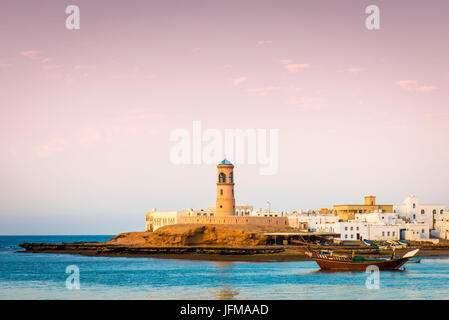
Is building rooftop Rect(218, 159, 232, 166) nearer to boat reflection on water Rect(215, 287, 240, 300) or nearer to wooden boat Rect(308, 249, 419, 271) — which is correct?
Answer: wooden boat Rect(308, 249, 419, 271)

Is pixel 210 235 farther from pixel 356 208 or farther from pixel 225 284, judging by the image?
pixel 225 284

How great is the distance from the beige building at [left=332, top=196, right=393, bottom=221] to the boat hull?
40063 mm

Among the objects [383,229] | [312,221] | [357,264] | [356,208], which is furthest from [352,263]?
[356,208]

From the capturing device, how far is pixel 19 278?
56.6m

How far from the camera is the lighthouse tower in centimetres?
9281

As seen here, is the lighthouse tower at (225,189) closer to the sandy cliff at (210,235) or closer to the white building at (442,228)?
the sandy cliff at (210,235)

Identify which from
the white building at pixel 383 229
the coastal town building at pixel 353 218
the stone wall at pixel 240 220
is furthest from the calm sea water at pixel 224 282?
the stone wall at pixel 240 220

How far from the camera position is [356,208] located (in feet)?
340

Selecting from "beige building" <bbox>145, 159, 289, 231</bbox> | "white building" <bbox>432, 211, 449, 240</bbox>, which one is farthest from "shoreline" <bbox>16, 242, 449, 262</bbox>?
"white building" <bbox>432, 211, 449, 240</bbox>

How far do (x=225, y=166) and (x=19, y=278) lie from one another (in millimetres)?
42097

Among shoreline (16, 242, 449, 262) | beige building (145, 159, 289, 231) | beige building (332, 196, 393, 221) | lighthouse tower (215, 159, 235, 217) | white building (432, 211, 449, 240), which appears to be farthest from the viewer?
beige building (332, 196, 393, 221)

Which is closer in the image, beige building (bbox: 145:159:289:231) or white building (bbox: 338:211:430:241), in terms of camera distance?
white building (bbox: 338:211:430:241)
